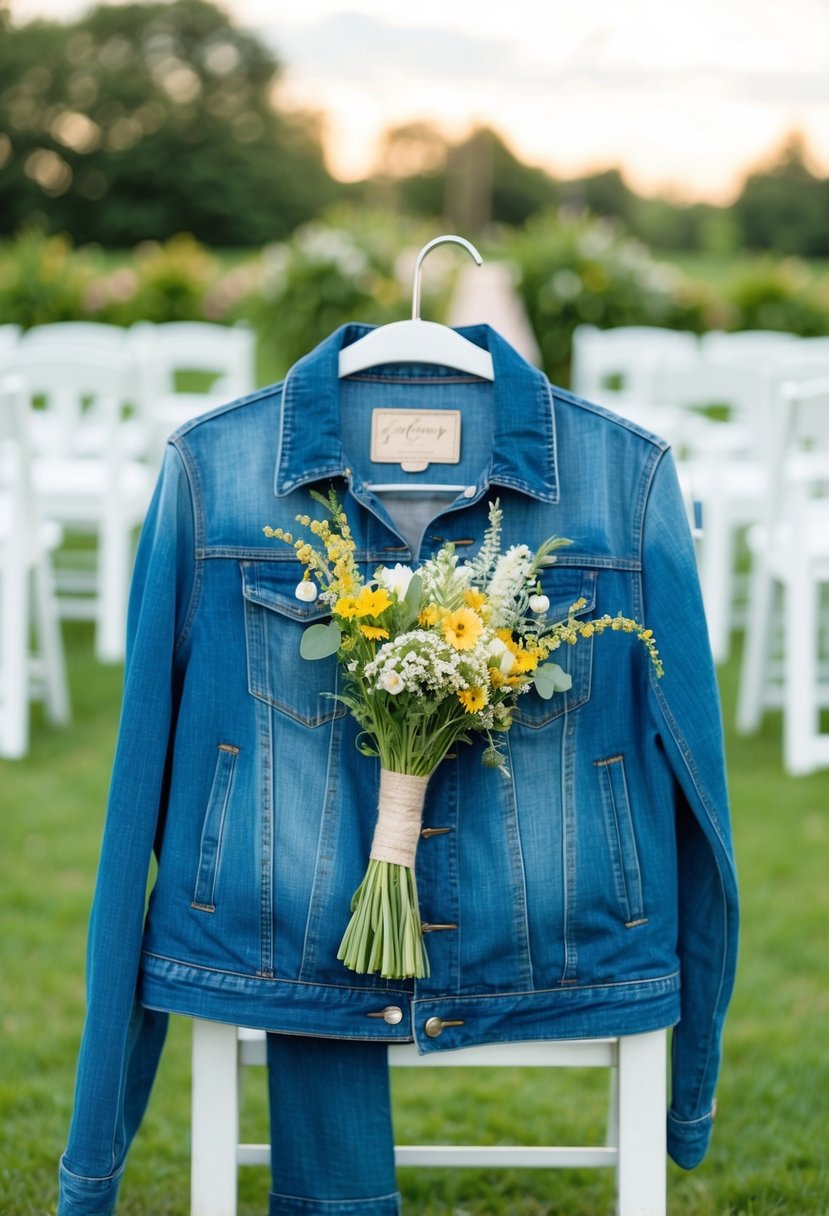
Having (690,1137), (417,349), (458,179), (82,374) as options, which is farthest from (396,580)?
(458,179)

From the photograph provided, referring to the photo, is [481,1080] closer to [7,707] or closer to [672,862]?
[672,862]

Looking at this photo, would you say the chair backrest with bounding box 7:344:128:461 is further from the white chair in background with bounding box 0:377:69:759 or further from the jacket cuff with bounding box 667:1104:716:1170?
the jacket cuff with bounding box 667:1104:716:1170

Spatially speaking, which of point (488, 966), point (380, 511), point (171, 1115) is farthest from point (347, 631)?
point (171, 1115)

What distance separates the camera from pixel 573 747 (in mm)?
1524

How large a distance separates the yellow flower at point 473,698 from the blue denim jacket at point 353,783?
0.20 m

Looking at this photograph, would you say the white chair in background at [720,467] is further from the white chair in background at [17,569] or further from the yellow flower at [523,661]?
the yellow flower at [523,661]

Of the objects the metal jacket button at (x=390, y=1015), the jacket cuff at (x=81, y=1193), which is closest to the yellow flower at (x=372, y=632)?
the metal jacket button at (x=390, y=1015)

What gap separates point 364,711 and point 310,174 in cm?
3626

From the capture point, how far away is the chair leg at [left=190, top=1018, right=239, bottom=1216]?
1.53 metres

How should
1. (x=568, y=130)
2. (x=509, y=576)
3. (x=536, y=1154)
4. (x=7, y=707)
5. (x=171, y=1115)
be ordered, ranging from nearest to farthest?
(x=509, y=576)
(x=536, y=1154)
(x=171, y=1115)
(x=7, y=707)
(x=568, y=130)

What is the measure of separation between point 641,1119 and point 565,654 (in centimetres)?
57

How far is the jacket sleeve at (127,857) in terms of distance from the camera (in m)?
1.47

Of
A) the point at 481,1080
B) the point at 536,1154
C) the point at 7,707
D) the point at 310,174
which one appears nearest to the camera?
the point at 536,1154

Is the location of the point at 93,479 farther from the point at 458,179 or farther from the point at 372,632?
the point at 458,179
